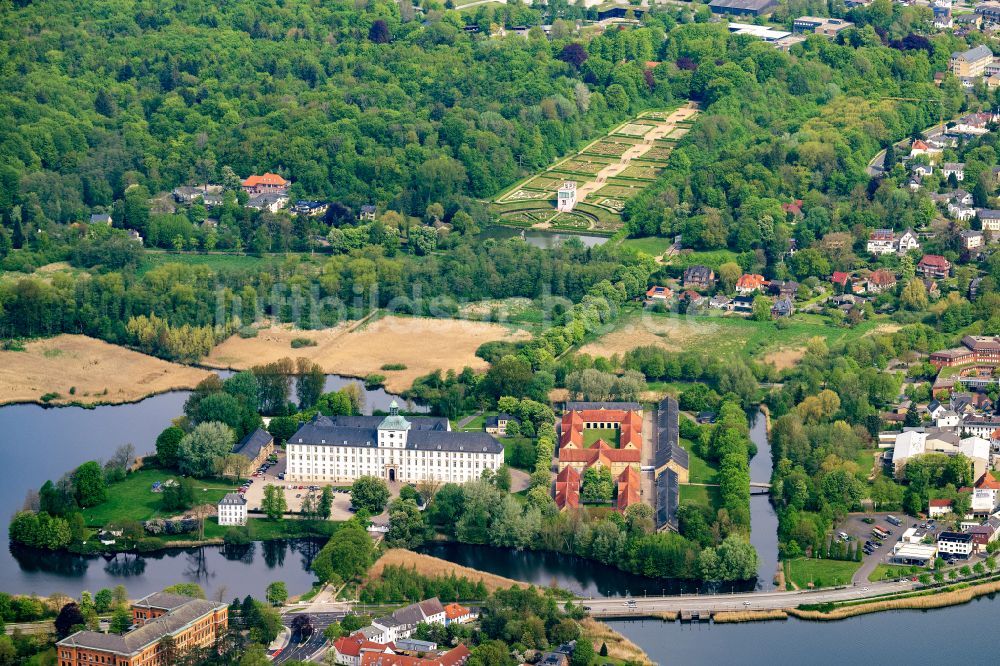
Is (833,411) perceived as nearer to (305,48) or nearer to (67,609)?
(67,609)

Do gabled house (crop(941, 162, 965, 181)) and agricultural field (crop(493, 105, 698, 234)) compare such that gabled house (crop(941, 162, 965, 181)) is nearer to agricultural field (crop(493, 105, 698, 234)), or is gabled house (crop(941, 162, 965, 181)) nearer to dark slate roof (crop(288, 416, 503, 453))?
agricultural field (crop(493, 105, 698, 234))

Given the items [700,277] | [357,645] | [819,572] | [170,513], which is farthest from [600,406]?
[357,645]

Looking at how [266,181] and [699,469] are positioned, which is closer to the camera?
[699,469]

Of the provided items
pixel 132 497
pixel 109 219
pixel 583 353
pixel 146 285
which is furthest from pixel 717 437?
pixel 109 219

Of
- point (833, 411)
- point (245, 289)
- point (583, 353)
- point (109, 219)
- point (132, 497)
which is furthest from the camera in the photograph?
point (109, 219)

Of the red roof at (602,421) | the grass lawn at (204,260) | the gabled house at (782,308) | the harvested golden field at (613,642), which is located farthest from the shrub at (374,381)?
the harvested golden field at (613,642)

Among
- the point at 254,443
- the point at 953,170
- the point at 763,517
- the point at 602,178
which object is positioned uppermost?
the point at 953,170

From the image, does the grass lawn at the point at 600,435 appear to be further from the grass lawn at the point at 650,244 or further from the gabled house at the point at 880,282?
the grass lawn at the point at 650,244

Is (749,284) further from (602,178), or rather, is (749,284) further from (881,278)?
(602,178)
